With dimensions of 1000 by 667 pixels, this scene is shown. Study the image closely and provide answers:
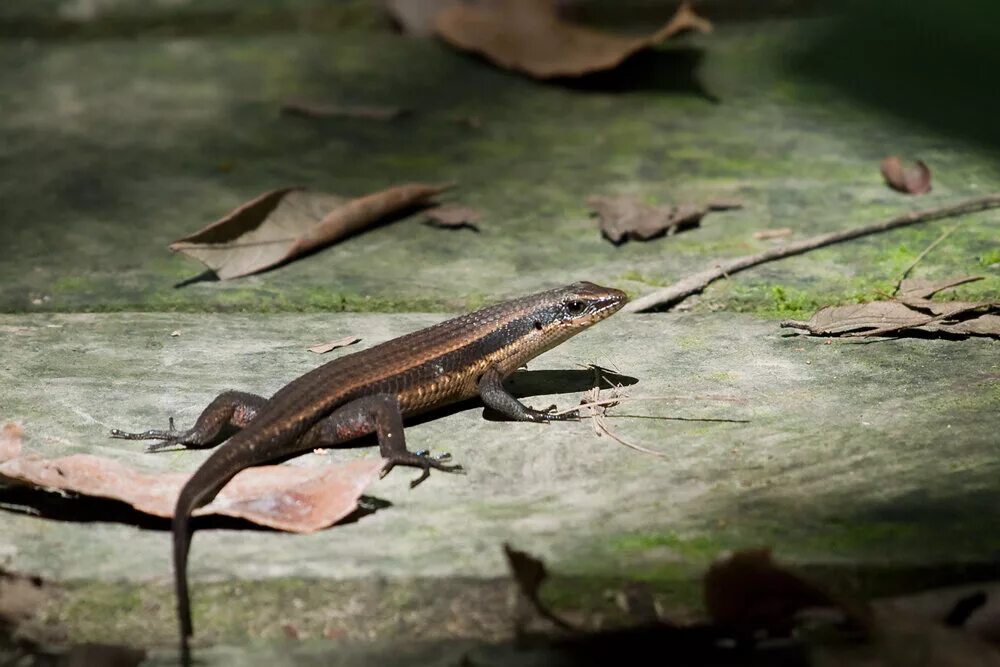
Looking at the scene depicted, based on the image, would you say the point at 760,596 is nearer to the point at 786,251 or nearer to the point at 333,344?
the point at 333,344

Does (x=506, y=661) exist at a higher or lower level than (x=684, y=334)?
higher

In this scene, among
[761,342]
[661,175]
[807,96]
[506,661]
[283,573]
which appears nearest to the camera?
[506,661]

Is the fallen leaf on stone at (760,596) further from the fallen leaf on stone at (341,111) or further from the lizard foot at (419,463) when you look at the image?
the fallen leaf on stone at (341,111)

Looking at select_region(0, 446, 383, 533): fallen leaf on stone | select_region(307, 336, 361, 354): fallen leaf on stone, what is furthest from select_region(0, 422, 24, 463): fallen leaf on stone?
select_region(307, 336, 361, 354): fallen leaf on stone

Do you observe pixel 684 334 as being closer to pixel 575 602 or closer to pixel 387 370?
pixel 387 370

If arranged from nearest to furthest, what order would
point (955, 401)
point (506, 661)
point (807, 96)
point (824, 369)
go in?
point (506, 661)
point (955, 401)
point (824, 369)
point (807, 96)

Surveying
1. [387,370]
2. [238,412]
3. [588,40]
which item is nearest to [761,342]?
[387,370]

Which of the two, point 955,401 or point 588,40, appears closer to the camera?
point 955,401
